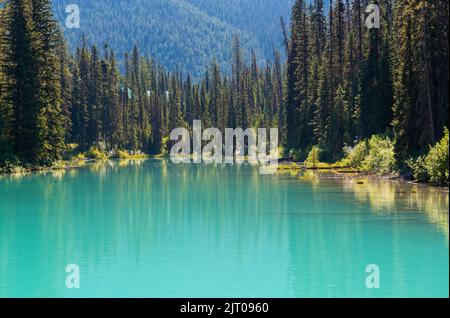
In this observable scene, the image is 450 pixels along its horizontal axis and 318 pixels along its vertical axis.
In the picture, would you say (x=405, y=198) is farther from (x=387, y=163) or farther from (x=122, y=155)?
(x=122, y=155)

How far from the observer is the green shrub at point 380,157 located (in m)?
49.7

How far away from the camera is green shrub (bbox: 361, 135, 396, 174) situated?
49.7m

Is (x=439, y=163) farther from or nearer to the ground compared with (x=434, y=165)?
farther from the ground

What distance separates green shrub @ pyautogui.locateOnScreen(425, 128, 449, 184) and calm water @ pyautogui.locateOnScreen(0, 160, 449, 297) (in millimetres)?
1447

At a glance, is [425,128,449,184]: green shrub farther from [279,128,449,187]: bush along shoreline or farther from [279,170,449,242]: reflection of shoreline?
[279,170,449,242]: reflection of shoreline

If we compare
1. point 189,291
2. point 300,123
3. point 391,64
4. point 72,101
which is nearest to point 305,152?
point 300,123

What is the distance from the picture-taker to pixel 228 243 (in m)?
22.3

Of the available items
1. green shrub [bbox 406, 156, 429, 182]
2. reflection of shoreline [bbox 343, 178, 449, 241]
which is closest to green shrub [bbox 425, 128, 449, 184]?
reflection of shoreline [bbox 343, 178, 449, 241]

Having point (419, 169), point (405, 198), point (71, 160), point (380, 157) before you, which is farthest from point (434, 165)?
point (71, 160)

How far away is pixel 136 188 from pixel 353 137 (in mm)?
26223

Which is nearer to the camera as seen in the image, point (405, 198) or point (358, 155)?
point (405, 198)

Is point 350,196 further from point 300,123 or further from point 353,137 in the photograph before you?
point 300,123

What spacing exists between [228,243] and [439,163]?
19.9 m

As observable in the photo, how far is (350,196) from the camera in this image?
36000mm
